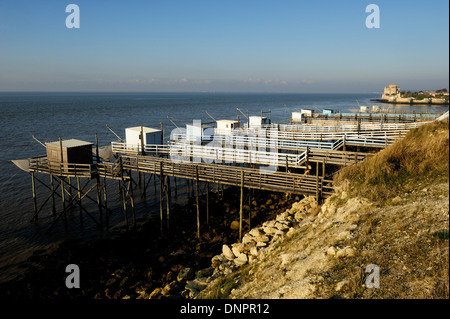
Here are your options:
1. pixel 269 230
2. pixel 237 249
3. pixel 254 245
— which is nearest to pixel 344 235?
pixel 254 245

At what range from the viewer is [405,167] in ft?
44.5

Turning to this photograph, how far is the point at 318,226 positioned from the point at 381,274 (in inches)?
167

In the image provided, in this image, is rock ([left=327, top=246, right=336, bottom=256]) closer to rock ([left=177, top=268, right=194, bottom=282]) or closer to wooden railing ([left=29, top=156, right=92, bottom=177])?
rock ([left=177, top=268, right=194, bottom=282])

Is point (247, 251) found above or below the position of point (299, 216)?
below

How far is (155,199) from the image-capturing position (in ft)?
91.0

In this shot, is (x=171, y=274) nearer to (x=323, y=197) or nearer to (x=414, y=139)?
(x=323, y=197)

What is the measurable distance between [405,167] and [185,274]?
1046cm

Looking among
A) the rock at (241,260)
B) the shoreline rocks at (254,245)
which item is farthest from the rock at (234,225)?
the rock at (241,260)

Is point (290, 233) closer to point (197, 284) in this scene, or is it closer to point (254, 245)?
point (254, 245)

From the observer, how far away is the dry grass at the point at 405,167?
40.9 feet

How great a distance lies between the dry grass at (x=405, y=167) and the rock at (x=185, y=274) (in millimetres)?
7903

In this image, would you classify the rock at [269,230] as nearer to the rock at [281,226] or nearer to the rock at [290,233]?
the rock at [281,226]

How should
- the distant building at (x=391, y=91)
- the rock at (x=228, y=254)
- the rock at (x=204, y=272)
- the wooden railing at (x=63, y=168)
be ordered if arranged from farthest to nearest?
the distant building at (x=391, y=91) < the wooden railing at (x=63, y=168) < the rock at (x=228, y=254) < the rock at (x=204, y=272)

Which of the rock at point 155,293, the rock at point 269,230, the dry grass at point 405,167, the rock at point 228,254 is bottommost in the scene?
the rock at point 155,293
